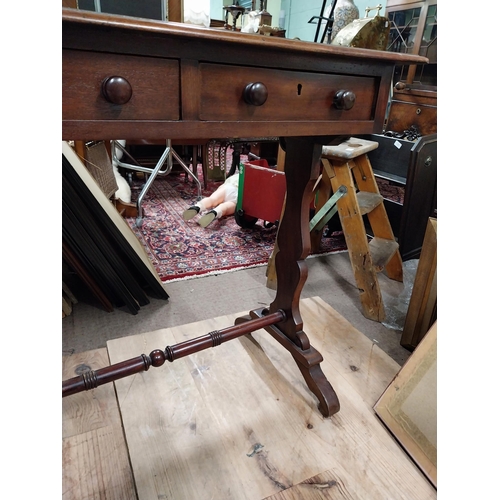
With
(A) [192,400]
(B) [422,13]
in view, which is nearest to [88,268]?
(A) [192,400]

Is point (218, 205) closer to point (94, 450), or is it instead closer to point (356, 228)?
point (356, 228)

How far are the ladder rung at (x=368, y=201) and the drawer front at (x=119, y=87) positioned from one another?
3.99 ft

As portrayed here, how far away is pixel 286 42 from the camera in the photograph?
2.08 ft

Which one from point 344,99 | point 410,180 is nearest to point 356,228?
point 410,180

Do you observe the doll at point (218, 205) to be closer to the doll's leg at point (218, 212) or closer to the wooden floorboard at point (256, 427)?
the doll's leg at point (218, 212)

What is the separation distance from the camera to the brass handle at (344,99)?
0.74 meters

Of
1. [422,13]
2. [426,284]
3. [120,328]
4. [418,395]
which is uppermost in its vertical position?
[422,13]

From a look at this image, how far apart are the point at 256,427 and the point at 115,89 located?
0.83 meters

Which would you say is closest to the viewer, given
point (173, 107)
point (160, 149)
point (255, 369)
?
point (173, 107)

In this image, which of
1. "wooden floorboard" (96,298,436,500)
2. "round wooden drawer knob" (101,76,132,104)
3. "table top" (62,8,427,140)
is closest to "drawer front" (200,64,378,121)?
"table top" (62,8,427,140)

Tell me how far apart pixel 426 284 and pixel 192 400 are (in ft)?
2.83

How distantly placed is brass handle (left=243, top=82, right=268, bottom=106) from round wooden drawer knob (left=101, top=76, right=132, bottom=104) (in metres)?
0.20

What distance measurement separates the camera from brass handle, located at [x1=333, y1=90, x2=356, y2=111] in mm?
742

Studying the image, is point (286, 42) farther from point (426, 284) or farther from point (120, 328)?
point (120, 328)
